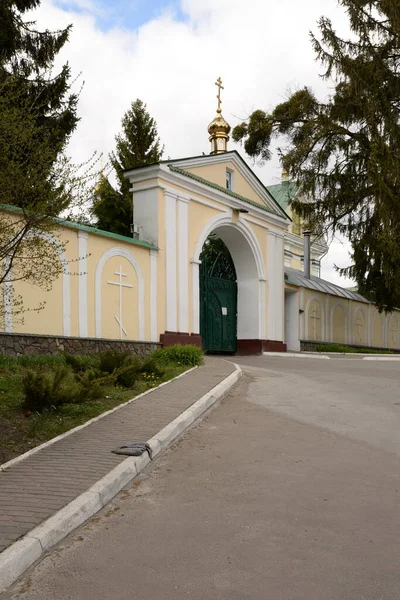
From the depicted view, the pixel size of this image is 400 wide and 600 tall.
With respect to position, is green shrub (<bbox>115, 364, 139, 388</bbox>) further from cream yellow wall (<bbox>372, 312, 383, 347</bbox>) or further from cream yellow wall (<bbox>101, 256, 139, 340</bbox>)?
cream yellow wall (<bbox>372, 312, 383, 347</bbox>)

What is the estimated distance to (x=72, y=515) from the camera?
4.78 metres

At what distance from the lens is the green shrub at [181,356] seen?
15.4 meters

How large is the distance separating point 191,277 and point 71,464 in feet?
47.3

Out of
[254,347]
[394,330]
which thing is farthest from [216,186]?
[394,330]

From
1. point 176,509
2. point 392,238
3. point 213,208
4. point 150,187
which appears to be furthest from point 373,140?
point 176,509

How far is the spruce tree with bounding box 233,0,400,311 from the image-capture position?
21547 millimetres

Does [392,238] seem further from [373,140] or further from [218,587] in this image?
[218,587]

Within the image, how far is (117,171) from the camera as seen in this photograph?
30.5 metres

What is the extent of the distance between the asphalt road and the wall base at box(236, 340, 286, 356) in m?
15.1

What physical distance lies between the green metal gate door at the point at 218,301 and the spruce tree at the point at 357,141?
4484mm

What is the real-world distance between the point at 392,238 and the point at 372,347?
1394cm

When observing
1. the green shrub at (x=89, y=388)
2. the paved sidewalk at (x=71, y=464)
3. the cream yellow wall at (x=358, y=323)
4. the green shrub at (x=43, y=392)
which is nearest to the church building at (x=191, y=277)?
the cream yellow wall at (x=358, y=323)

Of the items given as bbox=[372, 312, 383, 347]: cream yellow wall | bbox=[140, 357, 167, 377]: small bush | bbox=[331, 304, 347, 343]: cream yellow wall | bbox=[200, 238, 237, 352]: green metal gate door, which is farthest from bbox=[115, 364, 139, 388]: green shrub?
bbox=[372, 312, 383, 347]: cream yellow wall

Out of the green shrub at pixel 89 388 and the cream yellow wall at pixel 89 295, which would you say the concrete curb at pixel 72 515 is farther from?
the cream yellow wall at pixel 89 295
